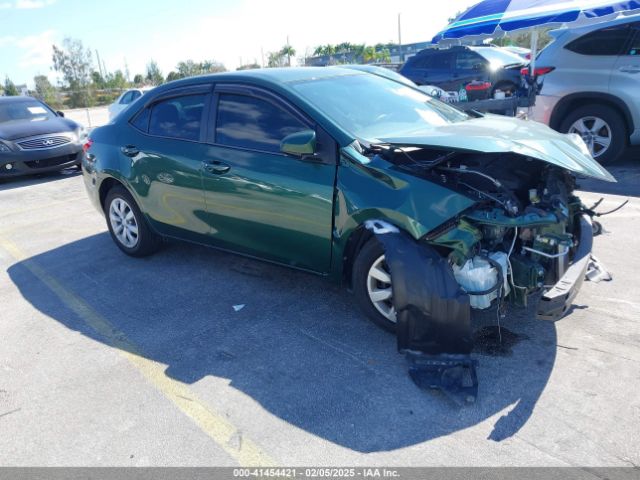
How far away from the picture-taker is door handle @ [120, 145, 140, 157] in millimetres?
4930

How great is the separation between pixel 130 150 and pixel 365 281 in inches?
110

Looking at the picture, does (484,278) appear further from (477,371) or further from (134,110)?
(134,110)

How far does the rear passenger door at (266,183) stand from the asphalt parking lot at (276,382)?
511mm

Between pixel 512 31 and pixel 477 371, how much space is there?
8384 mm

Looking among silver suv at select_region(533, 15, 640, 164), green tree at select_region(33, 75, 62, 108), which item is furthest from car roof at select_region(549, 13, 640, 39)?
green tree at select_region(33, 75, 62, 108)

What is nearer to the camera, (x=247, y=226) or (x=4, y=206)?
(x=247, y=226)

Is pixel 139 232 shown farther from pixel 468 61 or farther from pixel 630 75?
pixel 468 61

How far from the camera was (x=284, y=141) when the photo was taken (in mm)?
3547

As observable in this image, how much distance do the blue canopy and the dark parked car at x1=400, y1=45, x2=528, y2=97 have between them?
1.92 meters

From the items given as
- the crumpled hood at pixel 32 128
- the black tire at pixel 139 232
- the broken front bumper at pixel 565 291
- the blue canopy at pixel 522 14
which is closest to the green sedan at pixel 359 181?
the broken front bumper at pixel 565 291

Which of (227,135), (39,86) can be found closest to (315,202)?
(227,135)

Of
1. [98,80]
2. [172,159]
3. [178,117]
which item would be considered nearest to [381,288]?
[172,159]

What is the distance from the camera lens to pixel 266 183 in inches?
152

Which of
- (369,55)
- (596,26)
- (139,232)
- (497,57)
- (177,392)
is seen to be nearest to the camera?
(177,392)
